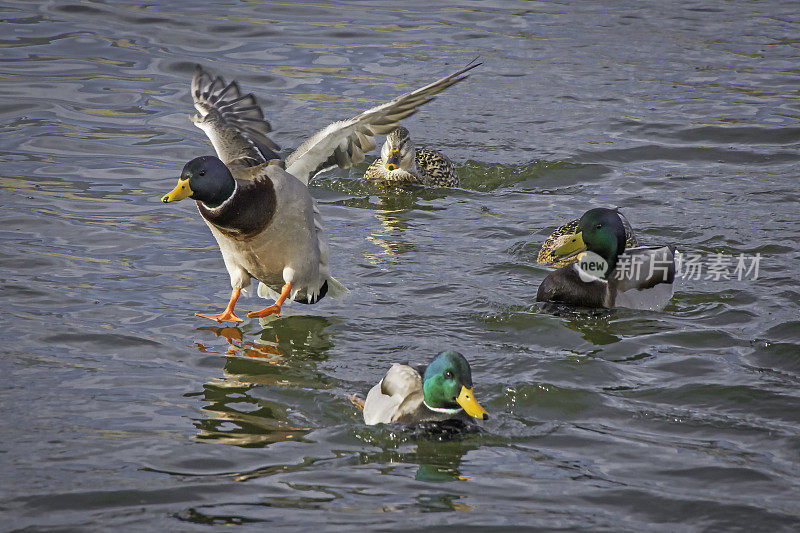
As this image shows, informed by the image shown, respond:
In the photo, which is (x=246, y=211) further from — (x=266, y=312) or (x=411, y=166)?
(x=411, y=166)

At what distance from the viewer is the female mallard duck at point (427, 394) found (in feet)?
17.5

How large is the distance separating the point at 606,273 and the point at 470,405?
2.83 m

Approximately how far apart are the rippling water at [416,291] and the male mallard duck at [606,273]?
0.22 metres

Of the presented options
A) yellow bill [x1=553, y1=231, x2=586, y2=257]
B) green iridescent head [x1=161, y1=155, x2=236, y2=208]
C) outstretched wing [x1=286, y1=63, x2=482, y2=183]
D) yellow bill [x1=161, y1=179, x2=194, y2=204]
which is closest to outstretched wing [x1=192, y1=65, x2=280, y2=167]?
outstretched wing [x1=286, y1=63, x2=482, y2=183]

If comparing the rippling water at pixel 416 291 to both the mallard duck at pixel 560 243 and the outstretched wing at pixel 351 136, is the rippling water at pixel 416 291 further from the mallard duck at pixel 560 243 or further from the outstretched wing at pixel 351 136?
the outstretched wing at pixel 351 136

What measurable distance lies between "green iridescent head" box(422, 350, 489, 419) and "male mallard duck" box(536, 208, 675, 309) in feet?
7.87

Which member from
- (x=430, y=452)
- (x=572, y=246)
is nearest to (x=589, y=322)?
(x=572, y=246)

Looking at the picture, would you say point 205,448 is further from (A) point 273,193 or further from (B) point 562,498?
(A) point 273,193

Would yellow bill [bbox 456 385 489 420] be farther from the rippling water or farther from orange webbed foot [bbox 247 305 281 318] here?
orange webbed foot [bbox 247 305 281 318]

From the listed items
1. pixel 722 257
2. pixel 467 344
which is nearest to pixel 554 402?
pixel 467 344

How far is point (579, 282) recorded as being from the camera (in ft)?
25.1

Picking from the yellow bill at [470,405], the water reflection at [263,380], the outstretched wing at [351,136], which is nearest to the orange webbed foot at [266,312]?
the water reflection at [263,380]

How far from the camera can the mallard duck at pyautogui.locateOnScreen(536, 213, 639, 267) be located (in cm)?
837

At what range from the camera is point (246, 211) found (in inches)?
275
